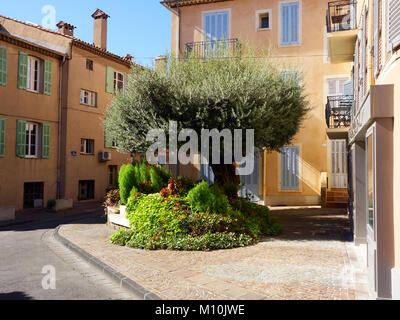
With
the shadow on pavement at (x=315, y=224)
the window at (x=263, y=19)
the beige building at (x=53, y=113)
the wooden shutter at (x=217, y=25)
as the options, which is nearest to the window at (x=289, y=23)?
the window at (x=263, y=19)

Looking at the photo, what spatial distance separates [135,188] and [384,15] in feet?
24.1

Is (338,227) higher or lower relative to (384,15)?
lower

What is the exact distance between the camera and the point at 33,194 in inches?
711

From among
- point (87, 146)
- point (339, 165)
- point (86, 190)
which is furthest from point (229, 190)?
point (87, 146)

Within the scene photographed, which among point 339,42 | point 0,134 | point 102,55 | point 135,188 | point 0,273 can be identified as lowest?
point 0,273

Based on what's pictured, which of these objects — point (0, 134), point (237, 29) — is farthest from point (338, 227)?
point (0, 134)

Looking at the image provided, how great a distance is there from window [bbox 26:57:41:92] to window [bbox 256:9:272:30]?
10.5 m

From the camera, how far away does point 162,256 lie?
776 centimetres

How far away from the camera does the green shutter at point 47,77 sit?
18.4 metres

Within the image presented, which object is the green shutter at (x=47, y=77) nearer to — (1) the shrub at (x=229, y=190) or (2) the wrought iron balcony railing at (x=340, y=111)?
(1) the shrub at (x=229, y=190)

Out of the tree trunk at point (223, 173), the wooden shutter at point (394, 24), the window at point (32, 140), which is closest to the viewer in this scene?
the wooden shutter at point (394, 24)

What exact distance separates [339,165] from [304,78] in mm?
4084

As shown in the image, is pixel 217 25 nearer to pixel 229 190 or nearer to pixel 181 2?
pixel 181 2
